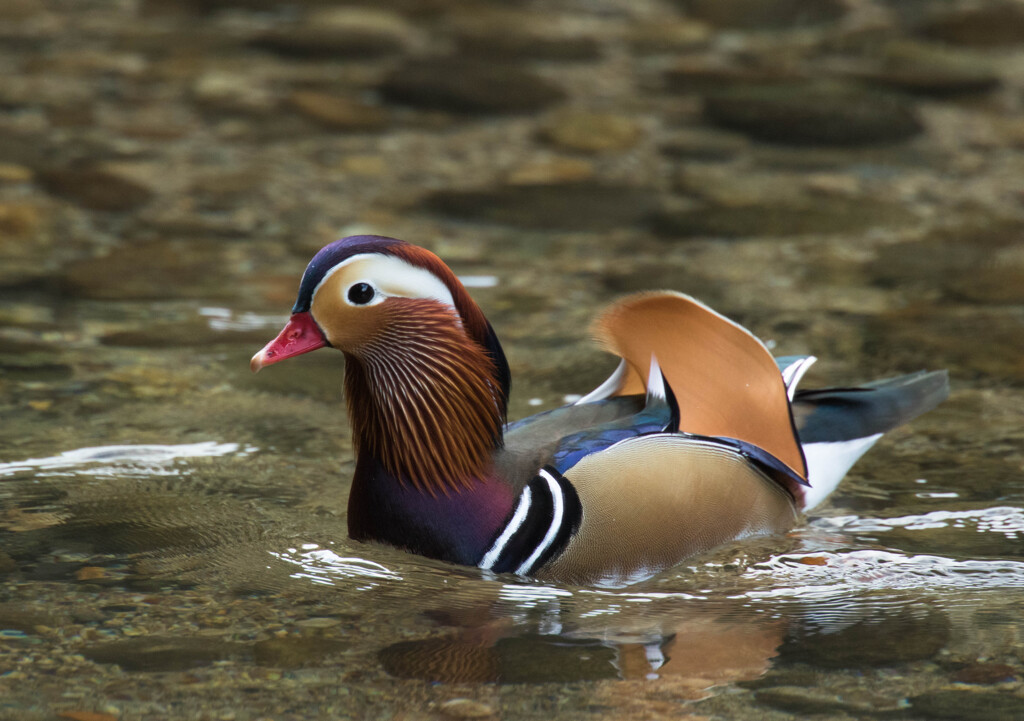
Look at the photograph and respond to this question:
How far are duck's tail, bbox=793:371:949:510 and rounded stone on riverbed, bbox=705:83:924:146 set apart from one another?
5.00m

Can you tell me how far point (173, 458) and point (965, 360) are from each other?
136 inches

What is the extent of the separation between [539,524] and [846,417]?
1359 millimetres

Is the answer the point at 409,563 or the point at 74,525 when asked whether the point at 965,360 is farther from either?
the point at 74,525

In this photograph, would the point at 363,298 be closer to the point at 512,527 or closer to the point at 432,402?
the point at 432,402

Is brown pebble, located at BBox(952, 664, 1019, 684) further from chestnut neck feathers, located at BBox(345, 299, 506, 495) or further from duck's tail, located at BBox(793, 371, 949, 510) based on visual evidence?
chestnut neck feathers, located at BBox(345, 299, 506, 495)

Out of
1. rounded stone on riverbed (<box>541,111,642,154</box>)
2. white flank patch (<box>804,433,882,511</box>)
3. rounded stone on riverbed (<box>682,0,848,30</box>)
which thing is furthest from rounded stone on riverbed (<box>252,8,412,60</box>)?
white flank patch (<box>804,433,882,511</box>)

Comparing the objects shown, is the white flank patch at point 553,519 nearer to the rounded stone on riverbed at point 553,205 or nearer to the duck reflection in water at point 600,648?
the duck reflection in water at point 600,648

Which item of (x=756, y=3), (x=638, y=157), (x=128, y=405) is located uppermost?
(x=756, y=3)

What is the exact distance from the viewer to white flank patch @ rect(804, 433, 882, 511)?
4770 millimetres

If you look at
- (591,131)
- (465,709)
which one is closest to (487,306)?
(591,131)

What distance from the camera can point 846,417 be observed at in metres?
4.91

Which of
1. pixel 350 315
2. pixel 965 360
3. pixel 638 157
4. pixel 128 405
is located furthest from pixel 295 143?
pixel 350 315

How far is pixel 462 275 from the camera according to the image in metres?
7.52

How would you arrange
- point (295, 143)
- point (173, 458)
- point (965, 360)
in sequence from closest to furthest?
point (173, 458), point (965, 360), point (295, 143)
